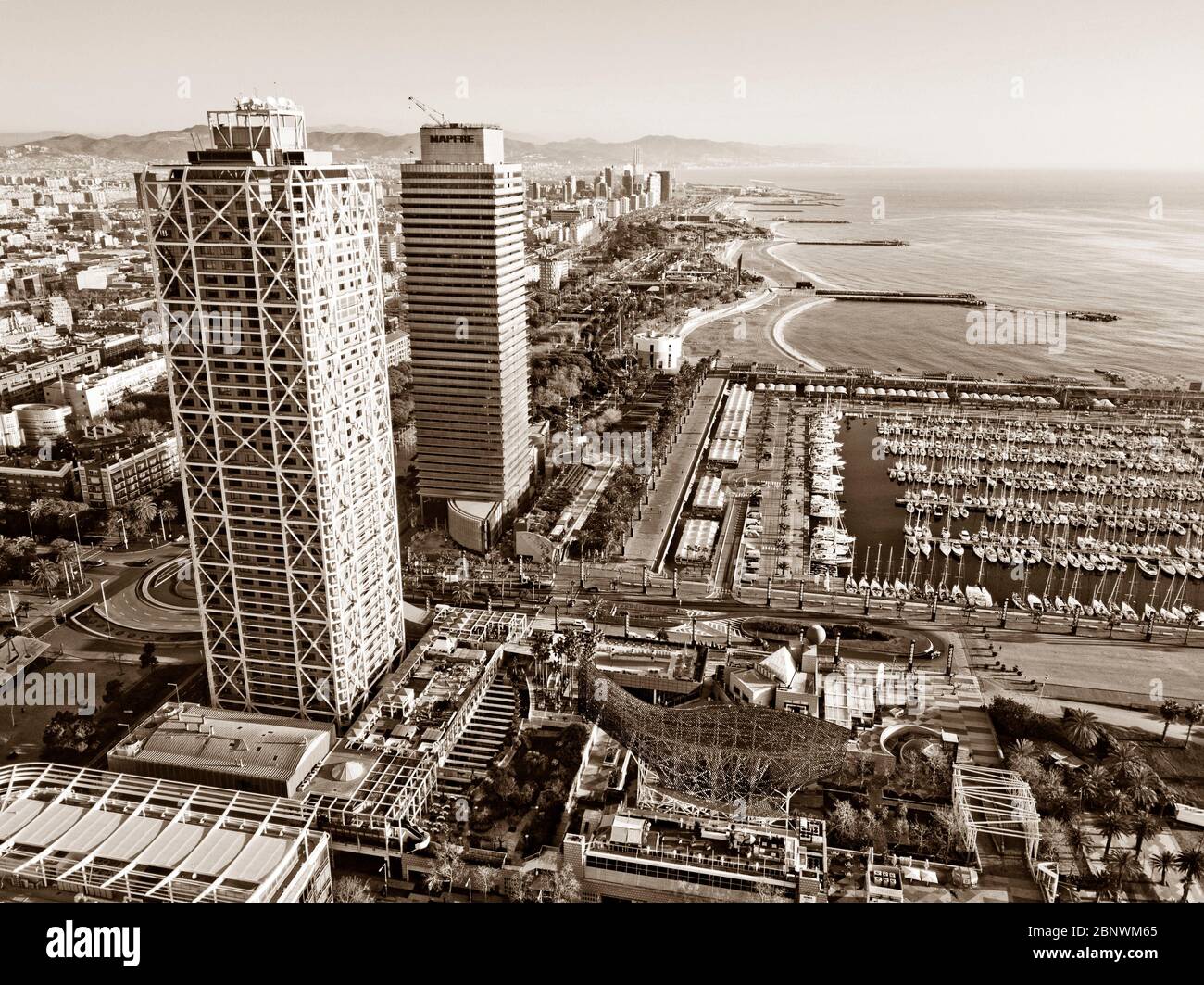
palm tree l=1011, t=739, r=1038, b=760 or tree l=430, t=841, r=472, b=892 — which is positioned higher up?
palm tree l=1011, t=739, r=1038, b=760

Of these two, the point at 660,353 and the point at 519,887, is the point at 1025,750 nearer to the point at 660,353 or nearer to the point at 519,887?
the point at 519,887

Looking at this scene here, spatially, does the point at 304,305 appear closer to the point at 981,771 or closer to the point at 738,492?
the point at 981,771

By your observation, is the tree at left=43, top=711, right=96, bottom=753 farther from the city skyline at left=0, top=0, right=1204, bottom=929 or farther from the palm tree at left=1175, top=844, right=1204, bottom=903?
the palm tree at left=1175, top=844, right=1204, bottom=903

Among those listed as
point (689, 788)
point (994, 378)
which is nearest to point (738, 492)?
point (689, 788)

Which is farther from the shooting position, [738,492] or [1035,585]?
[738,492]

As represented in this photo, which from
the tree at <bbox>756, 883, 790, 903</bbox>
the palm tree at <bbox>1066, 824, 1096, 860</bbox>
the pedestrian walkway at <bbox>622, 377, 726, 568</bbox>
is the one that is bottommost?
the palm tree at <bbox>1066, 824, 1096, 860</bbox>

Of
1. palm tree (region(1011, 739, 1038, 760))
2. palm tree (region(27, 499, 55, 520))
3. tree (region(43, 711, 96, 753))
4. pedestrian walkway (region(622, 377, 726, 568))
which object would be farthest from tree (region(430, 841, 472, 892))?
palm tree (region(27, 499, 55, 520))

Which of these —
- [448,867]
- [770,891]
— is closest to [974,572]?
[770,891]
